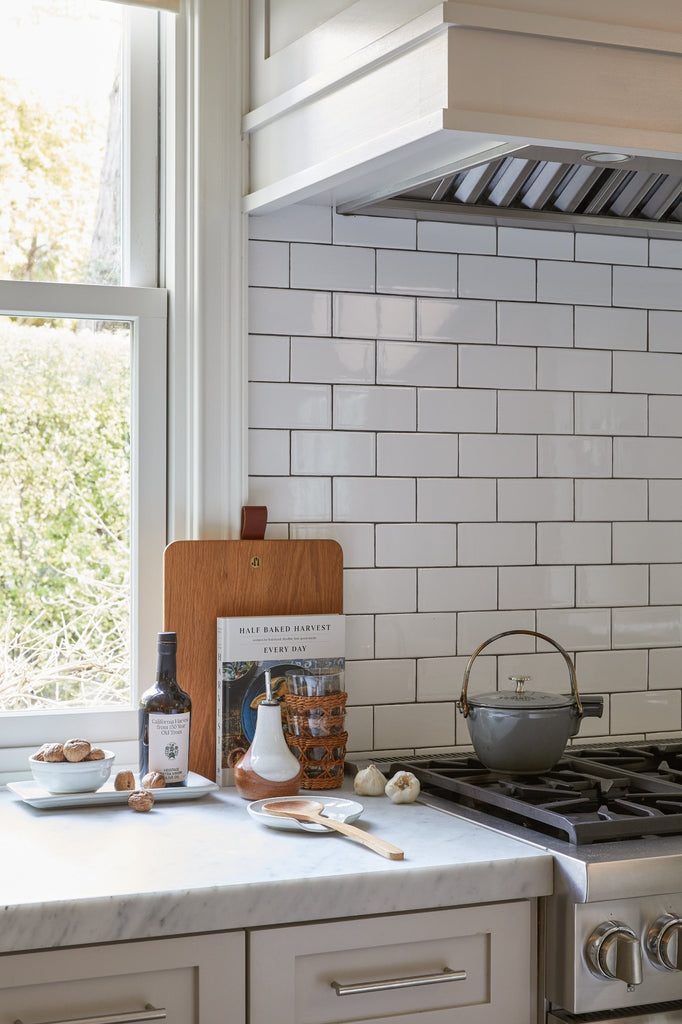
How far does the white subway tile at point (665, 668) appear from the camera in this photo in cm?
251

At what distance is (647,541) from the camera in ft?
8.24

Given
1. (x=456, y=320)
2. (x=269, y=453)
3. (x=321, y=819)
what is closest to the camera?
(x=321, y=819)

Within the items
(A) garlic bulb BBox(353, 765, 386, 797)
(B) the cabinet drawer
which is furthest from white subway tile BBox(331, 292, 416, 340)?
(B) the cabinet drawer

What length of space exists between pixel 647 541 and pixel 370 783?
2.95 ft

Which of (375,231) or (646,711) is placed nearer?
(375,231)

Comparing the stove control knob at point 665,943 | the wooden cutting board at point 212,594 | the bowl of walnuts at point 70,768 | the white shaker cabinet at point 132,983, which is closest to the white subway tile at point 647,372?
the wooden cutting board at point 212,594

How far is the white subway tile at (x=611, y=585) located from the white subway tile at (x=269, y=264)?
0.87m

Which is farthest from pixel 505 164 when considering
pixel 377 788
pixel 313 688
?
pixel 377 788

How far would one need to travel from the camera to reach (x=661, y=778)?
206 centimetres

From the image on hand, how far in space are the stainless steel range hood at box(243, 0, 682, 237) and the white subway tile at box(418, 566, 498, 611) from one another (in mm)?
741

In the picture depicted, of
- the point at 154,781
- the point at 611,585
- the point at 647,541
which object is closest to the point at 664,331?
the point at 647,541

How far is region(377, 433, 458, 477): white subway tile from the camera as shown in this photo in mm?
2301

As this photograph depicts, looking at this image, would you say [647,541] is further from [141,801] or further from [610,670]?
[141,801]

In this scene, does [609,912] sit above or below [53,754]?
below
